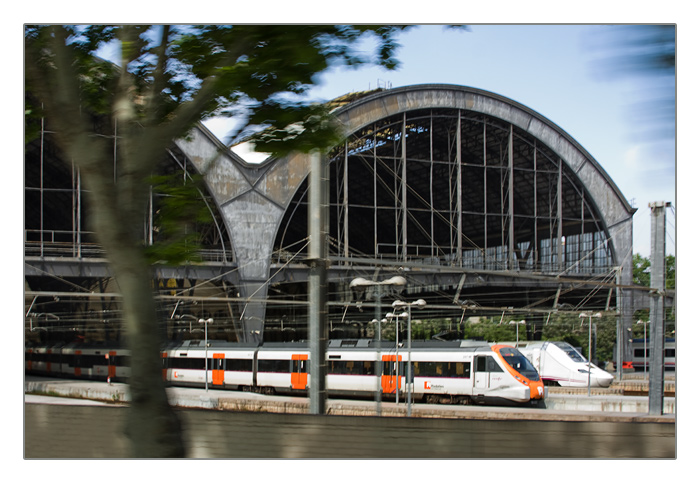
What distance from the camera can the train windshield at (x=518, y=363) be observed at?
24.7m

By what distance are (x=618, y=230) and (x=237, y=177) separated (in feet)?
81.0

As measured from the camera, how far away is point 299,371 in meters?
27.9

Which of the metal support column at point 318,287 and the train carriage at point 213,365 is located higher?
the metal support column at point 318,287

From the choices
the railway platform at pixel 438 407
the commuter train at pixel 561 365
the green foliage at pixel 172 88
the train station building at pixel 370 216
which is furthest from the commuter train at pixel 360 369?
the green foliage at pixel 172 88

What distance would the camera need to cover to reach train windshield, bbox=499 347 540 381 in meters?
24.7

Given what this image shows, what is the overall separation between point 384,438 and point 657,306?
11967 mm

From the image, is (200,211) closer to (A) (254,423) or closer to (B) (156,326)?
(B) (156,326)

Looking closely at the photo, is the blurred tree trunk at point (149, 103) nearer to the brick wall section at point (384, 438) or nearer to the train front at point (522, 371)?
the brick wall section at point (384, 438)

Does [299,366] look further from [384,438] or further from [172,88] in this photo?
[172,88]

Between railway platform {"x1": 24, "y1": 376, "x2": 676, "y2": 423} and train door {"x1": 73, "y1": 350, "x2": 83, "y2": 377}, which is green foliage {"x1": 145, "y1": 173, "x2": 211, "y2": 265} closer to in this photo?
railway platform {"x1": 24, "y1": 376, "x2": 676, "y2": 423}

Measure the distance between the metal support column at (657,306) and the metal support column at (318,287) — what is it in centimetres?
994

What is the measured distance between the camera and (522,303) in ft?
175

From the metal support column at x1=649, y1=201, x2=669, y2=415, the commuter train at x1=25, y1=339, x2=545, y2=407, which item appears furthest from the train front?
the metal support column at x1=649, y1=201, x2=669, y2=415
